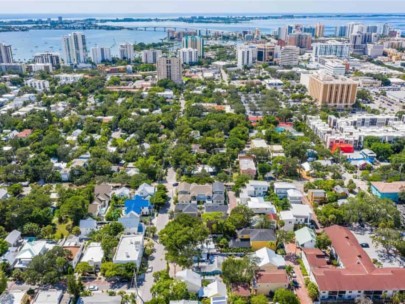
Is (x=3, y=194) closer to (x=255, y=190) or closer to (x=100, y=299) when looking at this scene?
(x=100, y=299)

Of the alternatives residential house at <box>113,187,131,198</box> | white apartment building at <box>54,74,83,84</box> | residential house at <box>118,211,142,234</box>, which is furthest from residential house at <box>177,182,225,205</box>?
white apartment building at <box>54,74,83,84</box>

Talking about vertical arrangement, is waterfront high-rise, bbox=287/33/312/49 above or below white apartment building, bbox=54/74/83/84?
above

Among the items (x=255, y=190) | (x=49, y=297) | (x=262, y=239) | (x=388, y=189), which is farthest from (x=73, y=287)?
(x=388, y=189)

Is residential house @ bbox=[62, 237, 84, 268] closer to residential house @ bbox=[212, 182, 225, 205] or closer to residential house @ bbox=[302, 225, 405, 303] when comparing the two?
residential house @ bbox=[212, 182, 225, 205]

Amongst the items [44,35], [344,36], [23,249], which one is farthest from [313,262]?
[44,35]

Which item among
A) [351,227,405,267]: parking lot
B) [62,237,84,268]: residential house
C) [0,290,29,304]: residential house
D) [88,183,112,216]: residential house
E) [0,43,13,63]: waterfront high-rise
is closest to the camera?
[0,290,29,304]: residential house

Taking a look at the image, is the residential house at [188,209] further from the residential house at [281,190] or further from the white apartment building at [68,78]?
the white apartment building at [68,78]

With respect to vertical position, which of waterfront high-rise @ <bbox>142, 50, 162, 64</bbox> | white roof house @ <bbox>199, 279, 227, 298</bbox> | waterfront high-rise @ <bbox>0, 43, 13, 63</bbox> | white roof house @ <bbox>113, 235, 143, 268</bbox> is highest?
waterfront high-rise @ <bbox>0, 43, 13, 63</bbox>

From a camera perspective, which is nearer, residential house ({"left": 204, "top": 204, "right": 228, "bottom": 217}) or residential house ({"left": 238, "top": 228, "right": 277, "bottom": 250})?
residential house ({"left": 238, "top": 228, "right": 277, "bottom": 250})
